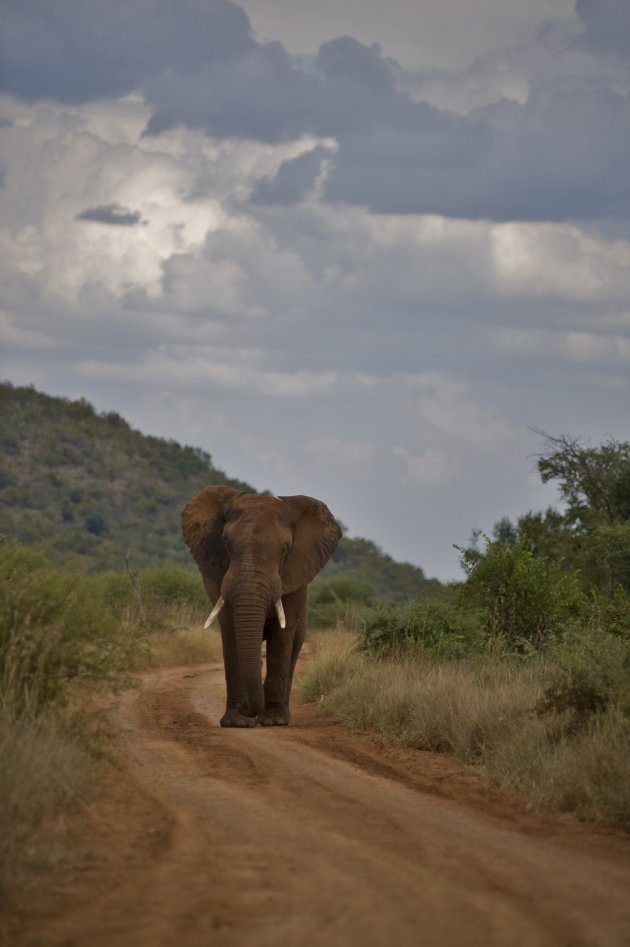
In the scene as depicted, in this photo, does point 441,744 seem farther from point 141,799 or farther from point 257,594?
point 141,799

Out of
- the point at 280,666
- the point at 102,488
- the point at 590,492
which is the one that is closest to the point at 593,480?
the point at 590,492

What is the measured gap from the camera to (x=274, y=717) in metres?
15.1

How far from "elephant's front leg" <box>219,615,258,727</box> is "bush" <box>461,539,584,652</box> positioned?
482 centimetres

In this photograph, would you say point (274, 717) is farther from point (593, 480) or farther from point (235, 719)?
point (593, 480)

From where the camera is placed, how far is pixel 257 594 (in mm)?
14586

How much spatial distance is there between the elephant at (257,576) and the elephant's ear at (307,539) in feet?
0.04

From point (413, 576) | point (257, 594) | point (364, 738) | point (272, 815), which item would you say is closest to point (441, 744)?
point (364, 738)

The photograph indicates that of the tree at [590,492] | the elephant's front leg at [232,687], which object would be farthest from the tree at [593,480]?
the elephant's front leg at [232,687]

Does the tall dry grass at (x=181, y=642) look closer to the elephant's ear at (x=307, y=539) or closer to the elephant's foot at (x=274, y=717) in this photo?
the elephant's ear at (x=307, y=539)

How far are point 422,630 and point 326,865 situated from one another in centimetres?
1037

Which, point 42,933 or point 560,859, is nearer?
point 42,933

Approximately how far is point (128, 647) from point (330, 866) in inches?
141

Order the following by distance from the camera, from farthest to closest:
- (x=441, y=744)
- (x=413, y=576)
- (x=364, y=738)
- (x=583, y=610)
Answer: (x=413, y=576)
(x=583, y=610)
(x=364, y=738)
(x=441, y=744)

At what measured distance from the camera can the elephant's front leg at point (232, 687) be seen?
Result: 14.6 m
